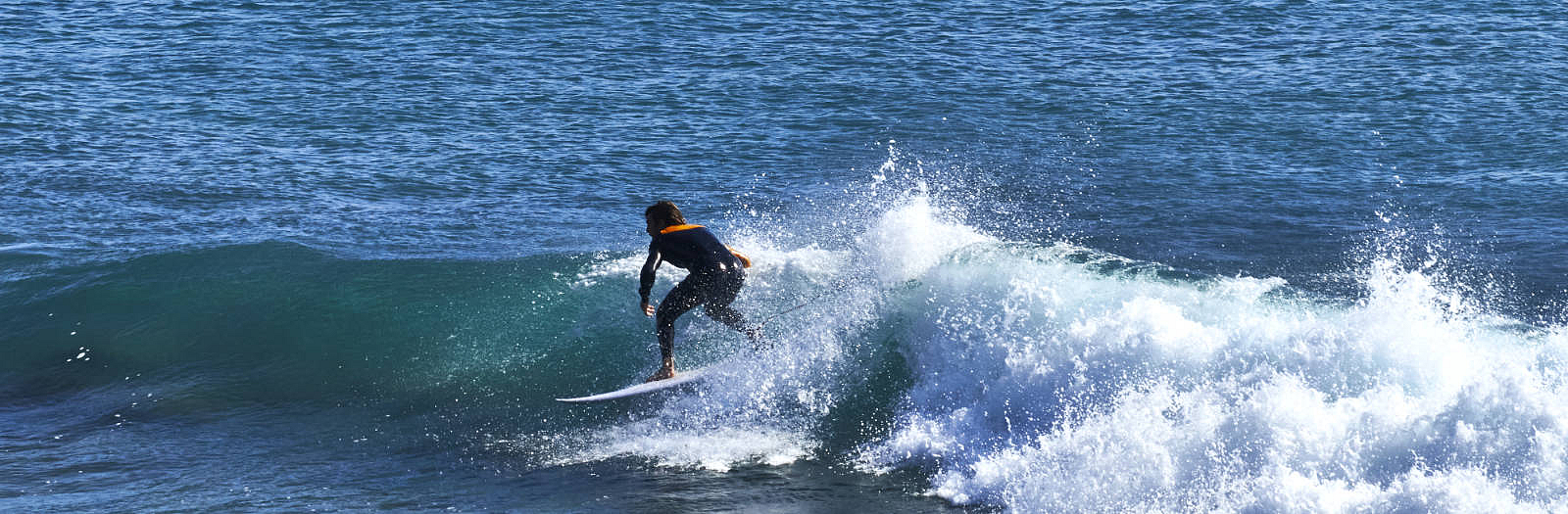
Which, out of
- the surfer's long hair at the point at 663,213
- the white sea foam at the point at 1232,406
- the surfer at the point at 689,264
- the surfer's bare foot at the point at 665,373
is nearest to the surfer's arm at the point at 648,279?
the surfer at the point at 689,264

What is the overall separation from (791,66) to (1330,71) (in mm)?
9700

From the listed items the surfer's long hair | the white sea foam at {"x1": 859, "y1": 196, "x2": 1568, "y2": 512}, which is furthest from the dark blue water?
the surfer's long hair

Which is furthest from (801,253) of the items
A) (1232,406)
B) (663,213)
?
(1232,406)

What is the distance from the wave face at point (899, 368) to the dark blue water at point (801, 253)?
4cm

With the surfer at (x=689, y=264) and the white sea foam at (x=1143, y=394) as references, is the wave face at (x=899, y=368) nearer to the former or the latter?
the white sea foam at (x=1143, y=394)

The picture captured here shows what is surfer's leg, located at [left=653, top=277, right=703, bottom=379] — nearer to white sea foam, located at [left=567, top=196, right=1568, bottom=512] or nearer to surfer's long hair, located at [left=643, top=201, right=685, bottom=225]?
white sea foam, located at [left=567, top=196, right=1568, bottom=512]

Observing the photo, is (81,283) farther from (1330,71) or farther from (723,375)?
(1330,71)

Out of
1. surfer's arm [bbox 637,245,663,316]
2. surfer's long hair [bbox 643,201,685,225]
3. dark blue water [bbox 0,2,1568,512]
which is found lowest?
dark blue water [bbox 0,2,1568,512]

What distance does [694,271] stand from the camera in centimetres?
1284

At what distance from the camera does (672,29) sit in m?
30.2

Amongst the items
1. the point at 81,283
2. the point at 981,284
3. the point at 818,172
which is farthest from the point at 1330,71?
the point at 81,283

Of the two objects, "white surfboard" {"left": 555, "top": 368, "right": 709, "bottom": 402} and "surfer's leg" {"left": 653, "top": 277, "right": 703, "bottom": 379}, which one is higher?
"surfer's leg" {"left": 653, "top": 277, "right": 703, "bottom": 379}

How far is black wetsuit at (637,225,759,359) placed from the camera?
1277cm

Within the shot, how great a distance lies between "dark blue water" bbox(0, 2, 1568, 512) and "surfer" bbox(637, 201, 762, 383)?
816mm
